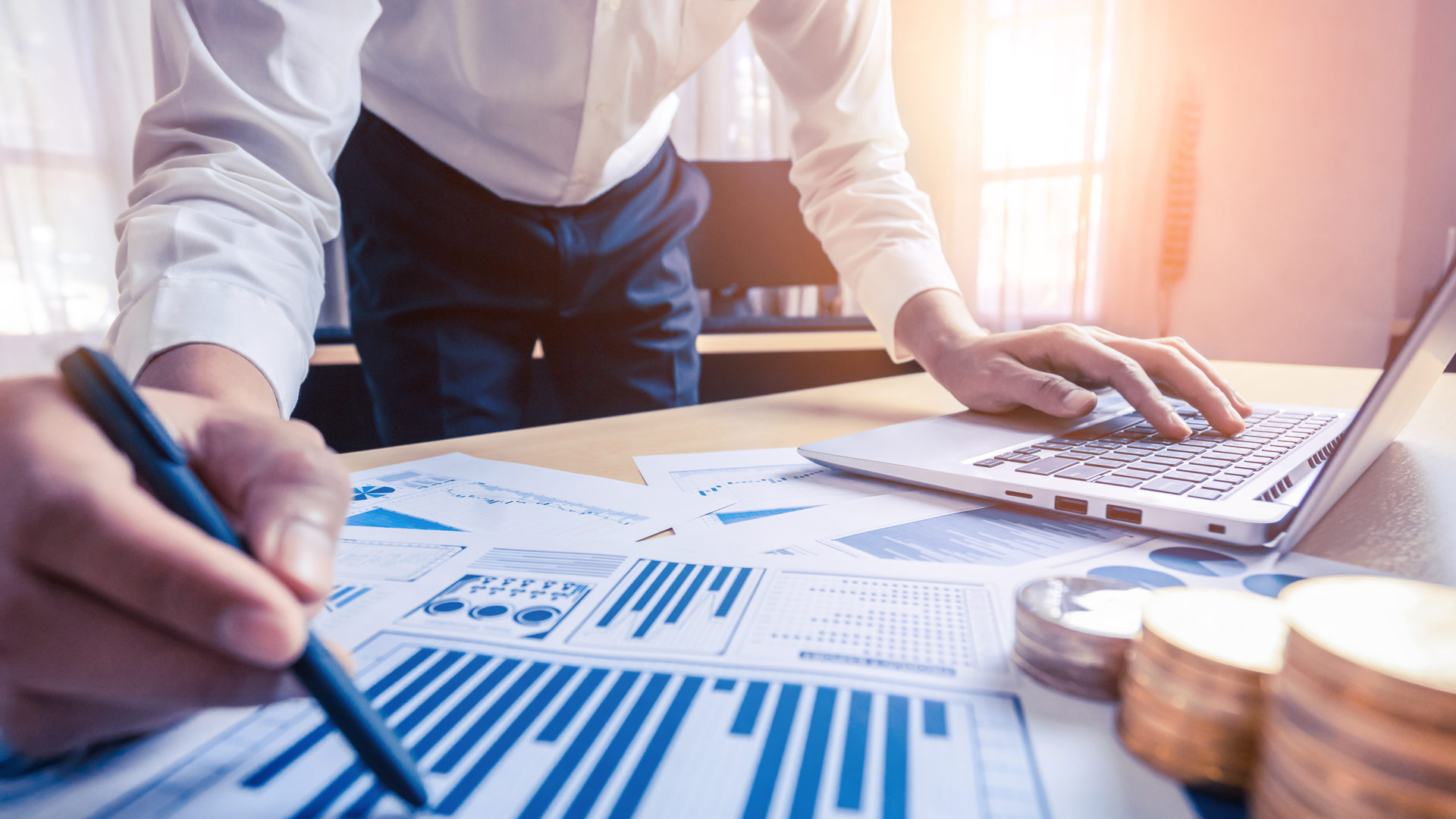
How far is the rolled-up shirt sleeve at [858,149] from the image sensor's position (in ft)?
3.12

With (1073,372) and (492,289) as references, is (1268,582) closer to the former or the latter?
(1073,372)

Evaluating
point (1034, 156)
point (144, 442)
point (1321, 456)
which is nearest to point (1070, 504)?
point (1321, 456)

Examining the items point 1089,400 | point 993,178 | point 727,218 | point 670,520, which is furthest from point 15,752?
point 993,178

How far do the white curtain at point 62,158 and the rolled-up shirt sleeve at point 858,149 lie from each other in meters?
2.88

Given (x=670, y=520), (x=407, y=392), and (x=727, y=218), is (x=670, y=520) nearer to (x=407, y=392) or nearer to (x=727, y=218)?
(x=407, y=392)

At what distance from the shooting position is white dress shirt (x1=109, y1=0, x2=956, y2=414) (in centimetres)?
48

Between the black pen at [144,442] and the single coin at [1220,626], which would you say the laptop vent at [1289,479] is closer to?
the single coin at [1220,626]

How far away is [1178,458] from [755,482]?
0.31m

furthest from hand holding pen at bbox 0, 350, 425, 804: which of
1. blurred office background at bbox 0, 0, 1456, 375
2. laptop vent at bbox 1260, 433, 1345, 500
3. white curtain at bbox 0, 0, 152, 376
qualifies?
white curtain at bbox 0, 0, 152, 376

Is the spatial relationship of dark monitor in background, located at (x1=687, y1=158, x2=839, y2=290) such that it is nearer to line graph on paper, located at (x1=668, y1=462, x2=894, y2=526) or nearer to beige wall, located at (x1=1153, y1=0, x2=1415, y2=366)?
beige wall, located at (x1=1153, y1=0, x2=1415, y2=366)

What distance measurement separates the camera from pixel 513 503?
1.66 feet

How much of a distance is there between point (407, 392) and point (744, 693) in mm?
827

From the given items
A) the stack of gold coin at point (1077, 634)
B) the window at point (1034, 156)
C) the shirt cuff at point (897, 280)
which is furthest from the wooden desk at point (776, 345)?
the window at point (1034, 156)

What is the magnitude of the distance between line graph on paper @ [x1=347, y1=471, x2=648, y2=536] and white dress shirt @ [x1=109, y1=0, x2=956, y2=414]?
0.34 feet
